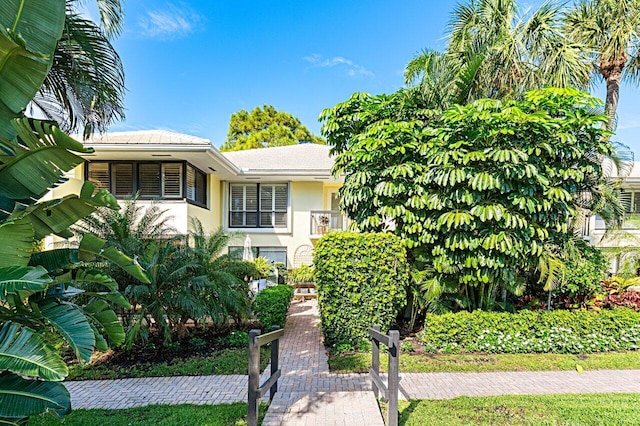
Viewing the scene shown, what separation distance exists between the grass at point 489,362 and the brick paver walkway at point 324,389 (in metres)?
0.22

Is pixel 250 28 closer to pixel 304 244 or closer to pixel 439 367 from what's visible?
pixel 304 244

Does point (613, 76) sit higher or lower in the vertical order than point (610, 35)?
lower

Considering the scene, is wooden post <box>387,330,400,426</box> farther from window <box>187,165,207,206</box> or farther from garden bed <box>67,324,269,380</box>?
window <box>187,165,207,206</box>

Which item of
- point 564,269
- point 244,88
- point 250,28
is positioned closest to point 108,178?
point 250,28

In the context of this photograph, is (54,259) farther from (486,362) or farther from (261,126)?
(261,126)

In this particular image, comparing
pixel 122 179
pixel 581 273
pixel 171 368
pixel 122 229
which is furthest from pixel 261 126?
pixel 581 273

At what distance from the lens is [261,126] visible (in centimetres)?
3550

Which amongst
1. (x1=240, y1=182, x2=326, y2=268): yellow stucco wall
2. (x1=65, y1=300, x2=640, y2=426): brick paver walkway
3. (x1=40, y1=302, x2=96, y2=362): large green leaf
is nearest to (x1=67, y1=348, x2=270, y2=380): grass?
(x1=65, y1=300, x2=640, y2=426): brick paver walkway

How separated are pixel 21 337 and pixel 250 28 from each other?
13.9 meters

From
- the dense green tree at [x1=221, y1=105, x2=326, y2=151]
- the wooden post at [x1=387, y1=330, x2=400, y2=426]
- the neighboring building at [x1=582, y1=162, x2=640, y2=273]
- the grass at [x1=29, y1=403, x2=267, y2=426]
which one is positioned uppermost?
the dense green tree at [x1=221, y1=105, x2=326, y2=151]

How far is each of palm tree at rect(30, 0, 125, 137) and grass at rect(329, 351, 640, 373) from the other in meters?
6.19

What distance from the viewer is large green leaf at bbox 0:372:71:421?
9.82ft

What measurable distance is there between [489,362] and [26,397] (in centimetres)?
746

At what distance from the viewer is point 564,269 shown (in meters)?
7.63
